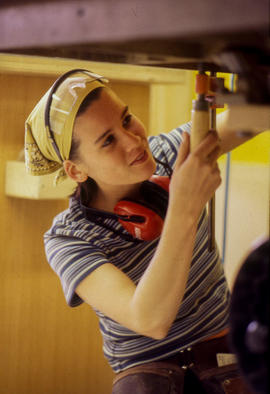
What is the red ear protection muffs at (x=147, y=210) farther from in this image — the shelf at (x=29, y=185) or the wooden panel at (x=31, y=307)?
the wooden panel at (x=31, y=307)

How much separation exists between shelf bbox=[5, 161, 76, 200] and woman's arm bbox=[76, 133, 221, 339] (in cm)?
69

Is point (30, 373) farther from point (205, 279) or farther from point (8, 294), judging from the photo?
Result: point (205, 279)

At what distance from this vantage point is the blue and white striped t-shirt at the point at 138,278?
1.26 metres

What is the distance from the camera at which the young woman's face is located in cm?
116

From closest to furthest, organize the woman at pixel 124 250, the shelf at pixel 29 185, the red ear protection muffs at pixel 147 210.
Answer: the woman at pixel 124 250 < the red ear protection muffs at pixel 147 210 < the shelf at pixel 29 185

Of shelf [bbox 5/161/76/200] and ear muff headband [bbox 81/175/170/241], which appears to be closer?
ear muff headband [bbox 81/175/170/241]

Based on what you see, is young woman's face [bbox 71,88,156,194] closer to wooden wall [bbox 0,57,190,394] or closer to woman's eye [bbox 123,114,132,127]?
woman's eye [bbox 123,114,132,127]

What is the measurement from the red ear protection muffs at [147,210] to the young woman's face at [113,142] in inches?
2.3

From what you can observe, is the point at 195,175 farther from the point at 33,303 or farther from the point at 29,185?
the point at 33,303

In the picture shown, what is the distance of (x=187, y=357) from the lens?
1.25m

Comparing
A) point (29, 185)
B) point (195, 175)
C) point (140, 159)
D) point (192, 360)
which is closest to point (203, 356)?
point (192, 360)

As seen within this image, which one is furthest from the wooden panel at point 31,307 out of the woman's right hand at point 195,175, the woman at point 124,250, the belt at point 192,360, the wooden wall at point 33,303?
the woman's right hand at point 195,175

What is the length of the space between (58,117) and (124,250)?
33 cm

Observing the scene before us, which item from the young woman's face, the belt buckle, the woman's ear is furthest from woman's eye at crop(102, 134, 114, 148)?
the belt buckle
